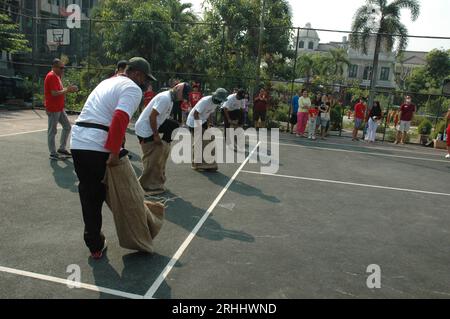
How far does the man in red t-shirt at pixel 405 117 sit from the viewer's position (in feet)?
49.9

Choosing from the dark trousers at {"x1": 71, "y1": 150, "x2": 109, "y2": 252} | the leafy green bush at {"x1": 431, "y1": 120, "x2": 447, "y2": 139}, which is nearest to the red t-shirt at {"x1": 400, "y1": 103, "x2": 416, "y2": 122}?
the leafy green bush at {"x1": 431, "y1": 120, "x2": 447, "y2": 139}

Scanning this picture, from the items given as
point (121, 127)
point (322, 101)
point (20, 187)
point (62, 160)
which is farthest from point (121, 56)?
point (121, 127)

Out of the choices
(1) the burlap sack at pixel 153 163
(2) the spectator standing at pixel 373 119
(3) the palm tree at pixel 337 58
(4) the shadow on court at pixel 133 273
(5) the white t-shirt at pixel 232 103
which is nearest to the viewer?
(4) the shadow on court at pixel 133 273

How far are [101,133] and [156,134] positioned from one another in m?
2.39

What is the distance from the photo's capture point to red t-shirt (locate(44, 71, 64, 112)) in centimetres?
834

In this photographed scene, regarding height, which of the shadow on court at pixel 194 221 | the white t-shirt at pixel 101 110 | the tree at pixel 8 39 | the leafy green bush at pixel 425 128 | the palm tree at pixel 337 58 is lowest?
the shadow on court at pixel 194 221

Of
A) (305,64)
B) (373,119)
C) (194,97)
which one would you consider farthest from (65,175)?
(305,64)

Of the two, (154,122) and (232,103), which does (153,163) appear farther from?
(232,103)

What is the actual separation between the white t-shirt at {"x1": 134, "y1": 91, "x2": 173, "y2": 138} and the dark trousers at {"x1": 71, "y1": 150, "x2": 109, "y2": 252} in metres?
2.31

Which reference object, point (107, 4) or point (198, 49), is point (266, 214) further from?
point (107, 4)

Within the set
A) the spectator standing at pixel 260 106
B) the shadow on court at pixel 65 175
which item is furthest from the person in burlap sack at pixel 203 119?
the spectator standing at pixel 260 106

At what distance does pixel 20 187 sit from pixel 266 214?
13.1ft

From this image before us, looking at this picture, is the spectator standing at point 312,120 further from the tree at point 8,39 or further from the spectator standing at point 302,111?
the tree at point 8,39

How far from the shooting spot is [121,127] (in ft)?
11.8
